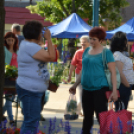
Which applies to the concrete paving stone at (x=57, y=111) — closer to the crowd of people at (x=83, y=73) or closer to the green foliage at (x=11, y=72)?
the green foliage at (x=11, y=72)

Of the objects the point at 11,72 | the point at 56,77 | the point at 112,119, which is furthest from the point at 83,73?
the point at 11,72

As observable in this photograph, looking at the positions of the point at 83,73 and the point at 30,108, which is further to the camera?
the point at 83,73

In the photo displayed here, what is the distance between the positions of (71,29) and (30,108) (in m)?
8.87

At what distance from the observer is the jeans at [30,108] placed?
3291mm

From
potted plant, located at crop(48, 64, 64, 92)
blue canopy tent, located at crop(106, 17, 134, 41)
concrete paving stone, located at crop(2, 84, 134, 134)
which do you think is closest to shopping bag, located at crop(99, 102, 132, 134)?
potted plant, located at crop(48, 64, 64, 92)

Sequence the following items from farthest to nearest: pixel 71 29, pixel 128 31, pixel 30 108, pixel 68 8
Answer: pixel 68 8 < pixel 128 31 < pixel 71 29 < pixel 30 108

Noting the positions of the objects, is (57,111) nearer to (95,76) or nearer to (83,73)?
(83,73)

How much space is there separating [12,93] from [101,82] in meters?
1.93

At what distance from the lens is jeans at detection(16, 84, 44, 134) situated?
130 inches

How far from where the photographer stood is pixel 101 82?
3721 millimetres

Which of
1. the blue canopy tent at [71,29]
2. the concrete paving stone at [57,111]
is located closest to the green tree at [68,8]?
the blue canopy tent at [71,29]

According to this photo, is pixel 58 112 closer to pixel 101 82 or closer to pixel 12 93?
pixel 12 93

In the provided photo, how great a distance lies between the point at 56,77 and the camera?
13.1ft

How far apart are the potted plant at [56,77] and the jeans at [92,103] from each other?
0.36m
